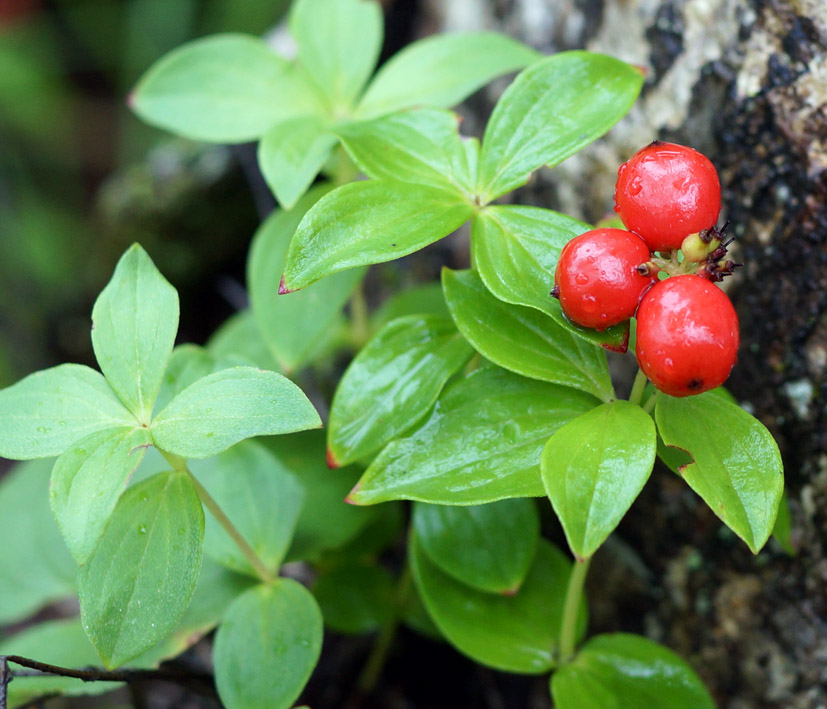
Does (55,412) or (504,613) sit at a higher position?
(55,412)

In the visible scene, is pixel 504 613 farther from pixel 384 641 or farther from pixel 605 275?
pixel 605 275

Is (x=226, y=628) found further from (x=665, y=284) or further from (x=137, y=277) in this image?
(x=665, y=284)

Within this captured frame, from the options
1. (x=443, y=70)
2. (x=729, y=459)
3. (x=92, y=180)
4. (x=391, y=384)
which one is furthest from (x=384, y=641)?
(x=92, y=180)

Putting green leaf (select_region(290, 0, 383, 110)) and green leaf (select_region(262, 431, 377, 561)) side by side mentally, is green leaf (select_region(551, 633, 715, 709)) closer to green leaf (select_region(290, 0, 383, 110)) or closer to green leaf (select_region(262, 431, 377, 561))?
green leaf (select_region(262, 431, 377, 561))

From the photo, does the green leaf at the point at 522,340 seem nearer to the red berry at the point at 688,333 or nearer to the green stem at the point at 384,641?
the red berry at the point at 688,333

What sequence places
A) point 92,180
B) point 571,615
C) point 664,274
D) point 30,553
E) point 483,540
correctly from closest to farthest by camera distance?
point 664,274, point 571,615, point 483,540, point 30,553, point 92,180
